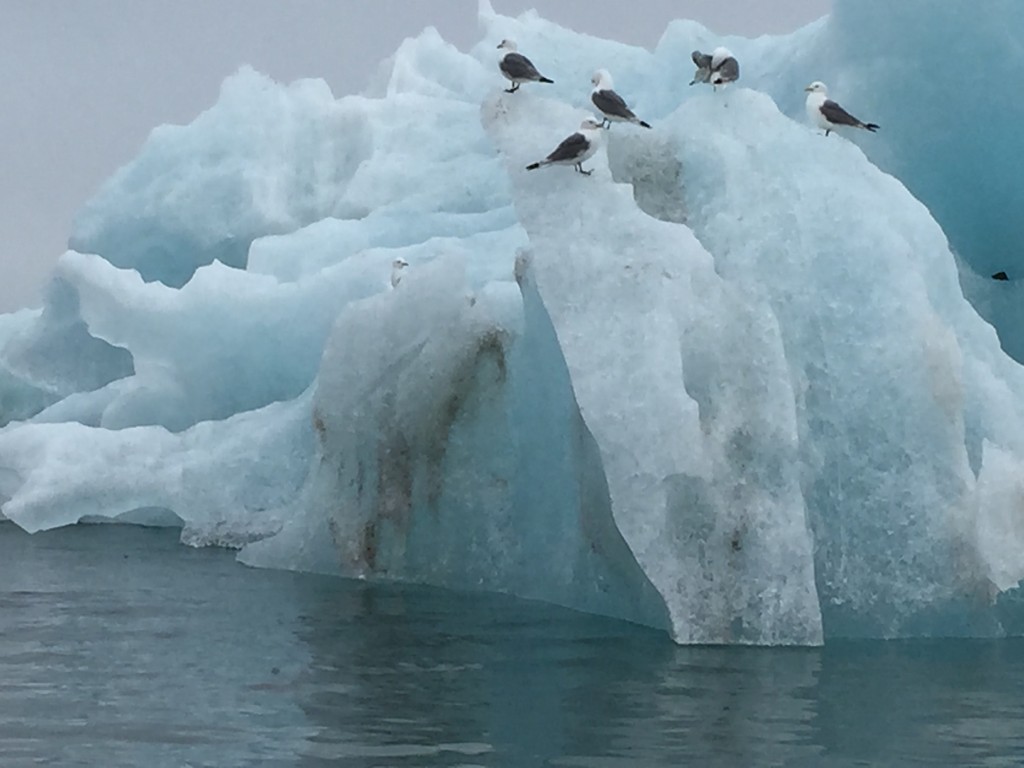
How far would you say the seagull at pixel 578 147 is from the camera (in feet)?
27.7

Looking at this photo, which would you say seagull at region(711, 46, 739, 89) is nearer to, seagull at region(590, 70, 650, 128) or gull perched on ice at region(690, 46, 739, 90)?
gull perched on ice at region(690, 46, 739, 90)

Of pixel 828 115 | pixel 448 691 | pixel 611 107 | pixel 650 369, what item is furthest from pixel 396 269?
pixel 448 691

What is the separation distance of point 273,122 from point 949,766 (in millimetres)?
14154

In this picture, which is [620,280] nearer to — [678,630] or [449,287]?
[678,630]

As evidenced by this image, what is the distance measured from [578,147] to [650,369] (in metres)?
1.35

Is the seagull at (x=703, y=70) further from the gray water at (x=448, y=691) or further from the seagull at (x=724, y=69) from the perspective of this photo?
the gray water at (x=448, y=691)

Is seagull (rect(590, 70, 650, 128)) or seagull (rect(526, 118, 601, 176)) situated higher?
seagull (rect(590, 70, 650, 128))

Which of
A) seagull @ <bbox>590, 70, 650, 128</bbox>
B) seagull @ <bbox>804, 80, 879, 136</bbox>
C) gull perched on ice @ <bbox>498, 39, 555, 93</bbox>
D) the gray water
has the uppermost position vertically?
gull perched on ice @ <bbox>498, 39, 555, 93</bbox>

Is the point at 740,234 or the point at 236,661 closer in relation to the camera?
the point at 236,661

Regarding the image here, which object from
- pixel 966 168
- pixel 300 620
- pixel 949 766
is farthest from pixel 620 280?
pixel 966 168

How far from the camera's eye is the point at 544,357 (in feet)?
31.7

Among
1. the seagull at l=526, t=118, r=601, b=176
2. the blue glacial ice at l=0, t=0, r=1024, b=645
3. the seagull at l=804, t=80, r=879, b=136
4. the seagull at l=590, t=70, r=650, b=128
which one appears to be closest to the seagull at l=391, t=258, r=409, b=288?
the blue glacial ice at l=0, t=0, r=1024, b=645

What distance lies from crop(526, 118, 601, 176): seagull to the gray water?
2272 mm

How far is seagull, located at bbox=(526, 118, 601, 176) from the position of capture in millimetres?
8430
